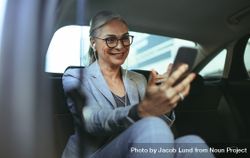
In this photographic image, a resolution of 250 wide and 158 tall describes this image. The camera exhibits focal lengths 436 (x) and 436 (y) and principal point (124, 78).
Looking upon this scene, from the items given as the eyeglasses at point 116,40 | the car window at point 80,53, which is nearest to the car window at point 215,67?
the car window at point 80,53

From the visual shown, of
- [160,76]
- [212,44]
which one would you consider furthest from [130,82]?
[212,44]

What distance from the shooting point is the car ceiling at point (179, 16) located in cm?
147

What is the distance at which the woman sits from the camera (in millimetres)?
1374

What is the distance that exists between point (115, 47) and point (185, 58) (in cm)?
24

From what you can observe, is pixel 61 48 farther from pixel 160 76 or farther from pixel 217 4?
pixel 217 4

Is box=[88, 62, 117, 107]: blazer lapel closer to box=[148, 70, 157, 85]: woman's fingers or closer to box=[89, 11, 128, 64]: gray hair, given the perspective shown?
box=[89, 11, 128, 64]: gray hair

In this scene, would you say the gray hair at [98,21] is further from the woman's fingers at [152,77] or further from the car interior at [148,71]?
the woman's fingers at [152,77]

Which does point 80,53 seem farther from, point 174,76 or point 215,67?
point 215,67

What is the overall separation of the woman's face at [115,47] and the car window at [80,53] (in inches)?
1.1

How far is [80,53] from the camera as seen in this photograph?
145 centimetres

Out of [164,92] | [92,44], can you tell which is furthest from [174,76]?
[92,44]

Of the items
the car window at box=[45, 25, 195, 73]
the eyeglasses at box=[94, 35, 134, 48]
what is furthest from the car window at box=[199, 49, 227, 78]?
the eyeglasses at box=[94, 35, 134, 48]

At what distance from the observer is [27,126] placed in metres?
1.36

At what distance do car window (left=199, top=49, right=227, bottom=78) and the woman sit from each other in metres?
0.06
